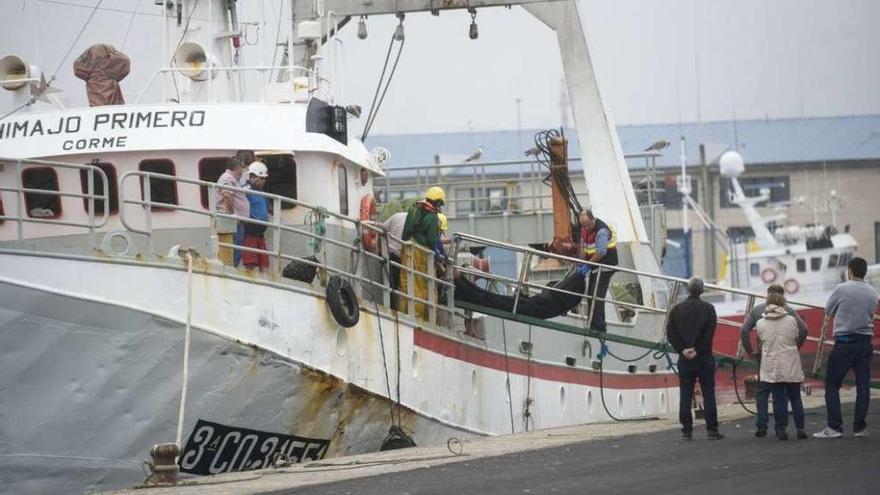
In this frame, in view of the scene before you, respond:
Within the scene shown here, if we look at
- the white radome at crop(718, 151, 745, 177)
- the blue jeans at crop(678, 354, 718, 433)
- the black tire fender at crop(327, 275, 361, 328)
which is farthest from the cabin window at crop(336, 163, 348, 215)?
the white radome at crop(718, 151, 745, 177)

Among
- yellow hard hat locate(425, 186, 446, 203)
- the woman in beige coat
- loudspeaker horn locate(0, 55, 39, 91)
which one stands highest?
loudspeaker horn locate(0, 55, 39, 91)

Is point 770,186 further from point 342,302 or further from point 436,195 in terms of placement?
point 342,302

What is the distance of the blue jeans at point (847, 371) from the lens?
15312 mm

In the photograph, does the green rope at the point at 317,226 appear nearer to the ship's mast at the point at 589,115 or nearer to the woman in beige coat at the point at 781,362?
the woman in beige coat at the point at 781,362

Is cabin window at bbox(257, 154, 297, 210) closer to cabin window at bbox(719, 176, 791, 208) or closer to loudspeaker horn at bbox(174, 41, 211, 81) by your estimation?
loudspeaker horn at bbox(174, 41, 211, 81)

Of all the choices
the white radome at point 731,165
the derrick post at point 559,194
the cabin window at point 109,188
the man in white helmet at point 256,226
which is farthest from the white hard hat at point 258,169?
the white radome at point 731,165

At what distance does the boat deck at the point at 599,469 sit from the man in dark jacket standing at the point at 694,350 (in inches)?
9.3

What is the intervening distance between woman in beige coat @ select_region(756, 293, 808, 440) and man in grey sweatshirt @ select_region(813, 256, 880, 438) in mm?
328

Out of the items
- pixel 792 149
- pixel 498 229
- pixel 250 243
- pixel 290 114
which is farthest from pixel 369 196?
pixel 792 149

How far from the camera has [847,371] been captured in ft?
50.8

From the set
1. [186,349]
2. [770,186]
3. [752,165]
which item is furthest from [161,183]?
[770,186]

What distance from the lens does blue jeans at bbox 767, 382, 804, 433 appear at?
15102mm

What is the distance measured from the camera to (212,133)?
57.0ft

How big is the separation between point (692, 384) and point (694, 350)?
16.2 inches
